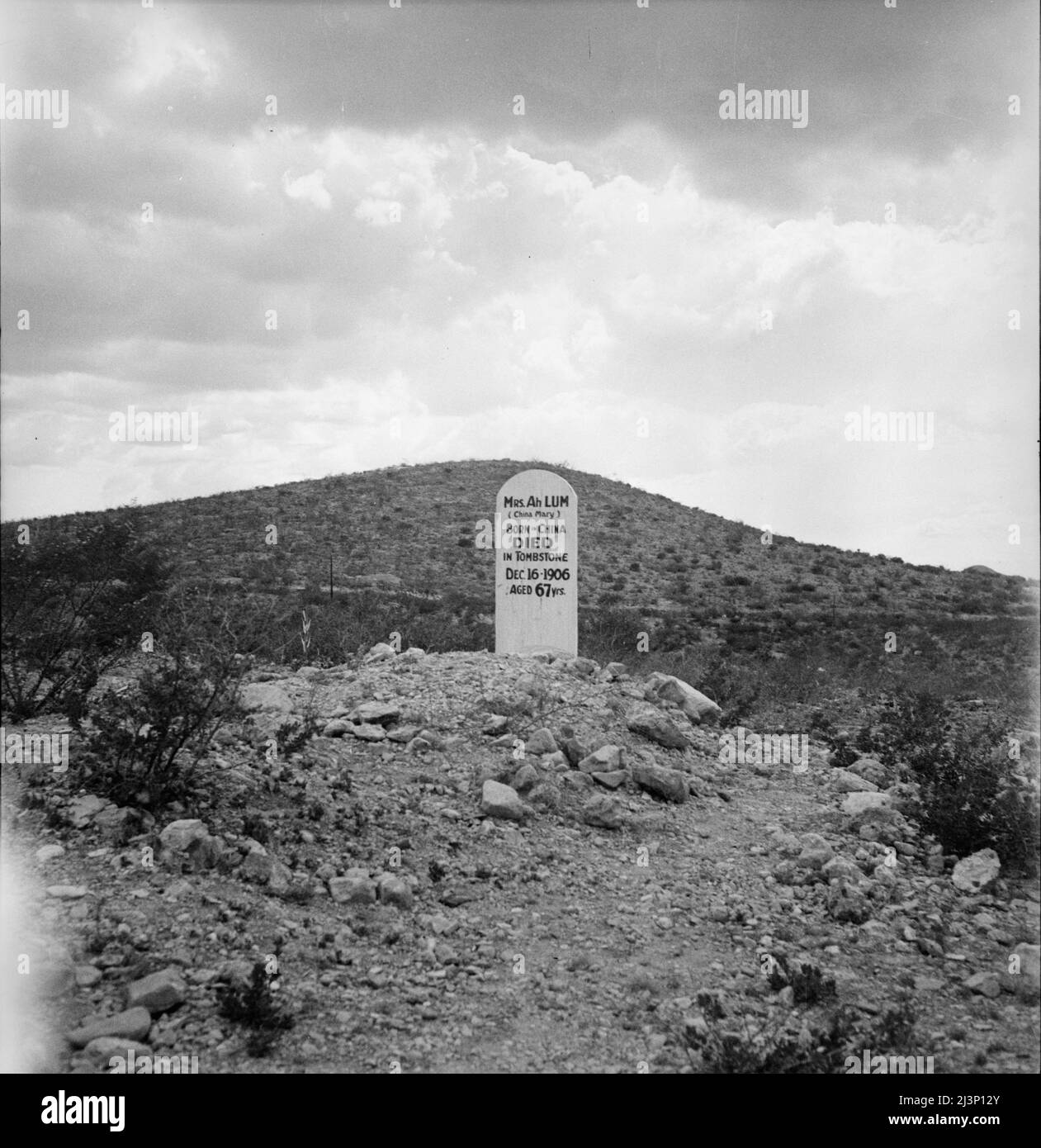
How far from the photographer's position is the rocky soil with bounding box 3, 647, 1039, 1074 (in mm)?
4383

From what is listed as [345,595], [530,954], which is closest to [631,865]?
[530,954]

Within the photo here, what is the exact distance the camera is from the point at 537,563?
39.5ft

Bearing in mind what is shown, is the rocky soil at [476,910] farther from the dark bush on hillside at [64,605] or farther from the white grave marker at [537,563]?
the white grave marker at [537,563]

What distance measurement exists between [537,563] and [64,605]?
18.8 feet

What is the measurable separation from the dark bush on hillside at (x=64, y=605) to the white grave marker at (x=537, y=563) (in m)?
4.74

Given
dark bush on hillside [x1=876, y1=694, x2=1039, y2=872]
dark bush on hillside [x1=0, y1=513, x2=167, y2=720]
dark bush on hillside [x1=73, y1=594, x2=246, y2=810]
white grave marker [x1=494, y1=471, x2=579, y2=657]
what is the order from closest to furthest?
dark bush on hillside [x1=73, y1=594, x2=246, y2=810] < dark bush on hillside [x1=876, y1=694, x2=1039, y2=872] < dark bush on hillside [x1=0, y1=513, x2=167, y2=720] < white grave marker [x1=494, y1=471, x2=579, y2=657]

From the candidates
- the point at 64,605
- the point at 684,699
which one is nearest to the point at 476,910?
the point at 64,605

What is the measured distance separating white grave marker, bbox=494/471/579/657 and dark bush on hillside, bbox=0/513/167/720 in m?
4.74

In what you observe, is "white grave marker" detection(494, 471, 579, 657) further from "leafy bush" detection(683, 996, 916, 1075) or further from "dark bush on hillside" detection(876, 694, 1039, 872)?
"leafy bush" detection(683, 996, 916, 1075)

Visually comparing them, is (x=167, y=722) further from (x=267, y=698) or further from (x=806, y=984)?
(x=806, y=984)

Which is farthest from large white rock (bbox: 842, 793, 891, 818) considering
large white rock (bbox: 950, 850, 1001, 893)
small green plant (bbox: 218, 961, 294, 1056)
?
small green plant (bbox: 218, 961, 294, 1056)

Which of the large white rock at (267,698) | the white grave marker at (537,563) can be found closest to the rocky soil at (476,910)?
the large white rock at (267,698)

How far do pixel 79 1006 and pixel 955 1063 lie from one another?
13.8 feet

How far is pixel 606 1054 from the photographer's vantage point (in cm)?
440
